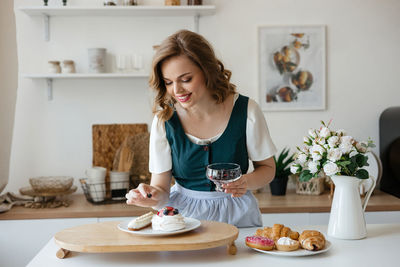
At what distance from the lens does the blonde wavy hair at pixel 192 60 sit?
6.15 feet

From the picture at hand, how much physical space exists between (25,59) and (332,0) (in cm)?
211

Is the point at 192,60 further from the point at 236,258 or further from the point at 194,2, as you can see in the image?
the point at 194,2

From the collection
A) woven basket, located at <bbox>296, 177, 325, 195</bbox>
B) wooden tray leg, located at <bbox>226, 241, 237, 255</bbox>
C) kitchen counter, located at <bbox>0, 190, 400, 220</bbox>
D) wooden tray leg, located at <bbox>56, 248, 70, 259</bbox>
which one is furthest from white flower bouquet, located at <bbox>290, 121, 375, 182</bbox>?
woven basket, located at <bbox>296, 177, 325, 195</bbox>

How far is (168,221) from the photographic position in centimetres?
161

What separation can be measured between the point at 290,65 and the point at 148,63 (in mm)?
959

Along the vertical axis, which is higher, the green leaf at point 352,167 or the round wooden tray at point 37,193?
the green leaf at point 352,167

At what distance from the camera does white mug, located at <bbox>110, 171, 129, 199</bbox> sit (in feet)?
10.3

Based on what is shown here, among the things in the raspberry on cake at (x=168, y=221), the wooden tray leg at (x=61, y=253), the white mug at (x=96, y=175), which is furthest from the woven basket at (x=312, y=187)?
the wooden tray leg at (x=61, y=253)

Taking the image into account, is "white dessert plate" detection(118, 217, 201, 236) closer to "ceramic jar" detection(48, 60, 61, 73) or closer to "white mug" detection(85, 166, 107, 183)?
"white mug" detection(85, 166, 107, 183)

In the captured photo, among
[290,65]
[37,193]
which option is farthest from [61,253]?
Answer: [290,65]

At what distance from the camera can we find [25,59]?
3.41 m

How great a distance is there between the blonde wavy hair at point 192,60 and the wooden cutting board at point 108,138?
1405mm

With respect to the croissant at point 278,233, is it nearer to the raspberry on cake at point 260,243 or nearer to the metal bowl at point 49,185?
the raspberry on cake at point 260,243

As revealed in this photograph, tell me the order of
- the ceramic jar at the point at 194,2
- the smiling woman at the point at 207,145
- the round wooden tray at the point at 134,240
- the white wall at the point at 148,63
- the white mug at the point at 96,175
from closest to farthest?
the round wooden tray at the point at 134,240 < the smiling woman at the point at 207,145 < the white mug at the point at 96,175 < the ceramic jar at the point at 194,2 < the white wall at the point at 148,63
